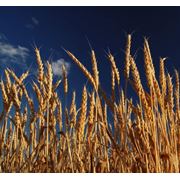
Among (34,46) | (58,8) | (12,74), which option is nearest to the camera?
(34,46)

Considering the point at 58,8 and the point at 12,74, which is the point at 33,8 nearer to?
the point at 58,8

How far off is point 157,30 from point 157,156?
117cm

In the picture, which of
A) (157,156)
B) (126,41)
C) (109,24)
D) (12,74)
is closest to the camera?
(157,156)

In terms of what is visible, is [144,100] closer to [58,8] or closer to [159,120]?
[159,120]

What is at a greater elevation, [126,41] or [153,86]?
[126,41]

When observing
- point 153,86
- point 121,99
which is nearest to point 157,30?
Result: point 121,99

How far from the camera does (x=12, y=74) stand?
1919 mm

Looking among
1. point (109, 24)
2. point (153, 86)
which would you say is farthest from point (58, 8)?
point (153, 86)

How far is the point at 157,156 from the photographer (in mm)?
1387

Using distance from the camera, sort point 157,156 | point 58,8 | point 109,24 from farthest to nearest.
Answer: point 58,8
point 109,24
point 157,156

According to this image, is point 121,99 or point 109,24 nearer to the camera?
point 121,99
